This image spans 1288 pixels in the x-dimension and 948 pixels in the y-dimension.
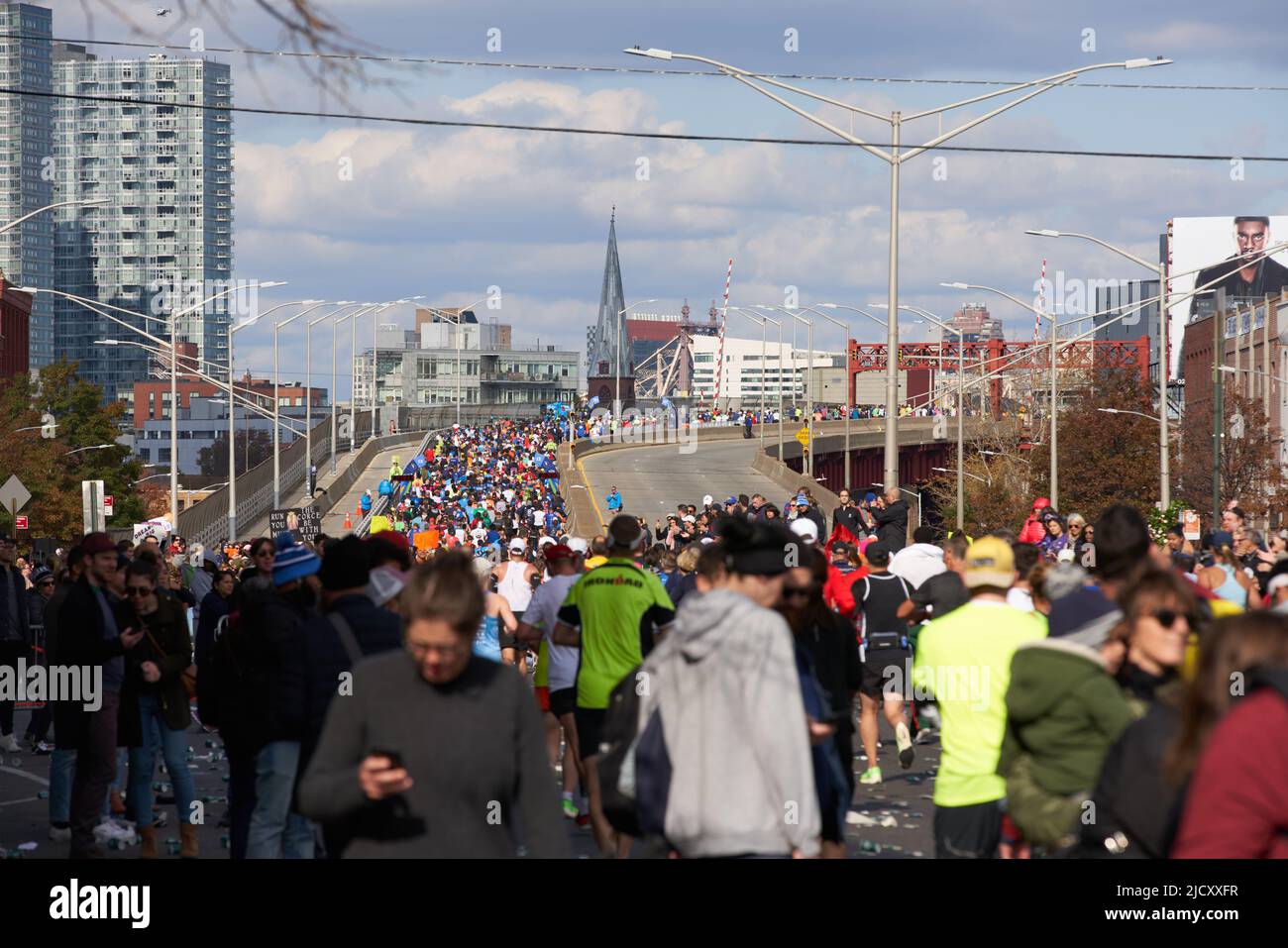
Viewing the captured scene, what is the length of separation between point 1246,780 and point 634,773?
2115 mm

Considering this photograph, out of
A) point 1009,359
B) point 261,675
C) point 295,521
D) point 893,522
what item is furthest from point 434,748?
point 1009,359

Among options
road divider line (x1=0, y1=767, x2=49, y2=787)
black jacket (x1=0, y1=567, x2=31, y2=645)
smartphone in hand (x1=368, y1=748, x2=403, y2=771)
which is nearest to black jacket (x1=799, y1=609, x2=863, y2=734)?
smartphone in hand (x1=368, y1=748, x2=403, y2=771)

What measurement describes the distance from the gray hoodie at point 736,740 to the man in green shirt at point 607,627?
15.0 ft

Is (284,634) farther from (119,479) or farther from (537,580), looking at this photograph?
(119,479)

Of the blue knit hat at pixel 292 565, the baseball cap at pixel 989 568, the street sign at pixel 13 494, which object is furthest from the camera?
the street sign at pixel 13 494

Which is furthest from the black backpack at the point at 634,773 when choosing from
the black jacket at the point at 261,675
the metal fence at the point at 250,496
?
the metal fence at the point at 250,496

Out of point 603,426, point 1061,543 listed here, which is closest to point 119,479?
point 603,426

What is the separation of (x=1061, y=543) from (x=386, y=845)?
16.9m

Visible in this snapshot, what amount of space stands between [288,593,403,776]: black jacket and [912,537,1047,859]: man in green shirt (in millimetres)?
2222

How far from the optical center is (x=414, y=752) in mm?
5258

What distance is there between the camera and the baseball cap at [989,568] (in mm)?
7832

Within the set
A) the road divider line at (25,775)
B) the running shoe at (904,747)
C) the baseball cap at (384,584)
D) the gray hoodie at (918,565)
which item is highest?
the baseball cap at (384,584)

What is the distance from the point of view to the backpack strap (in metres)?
7.76

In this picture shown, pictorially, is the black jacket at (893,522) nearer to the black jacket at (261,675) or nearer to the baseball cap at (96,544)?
the baseball cap at (96,544)
